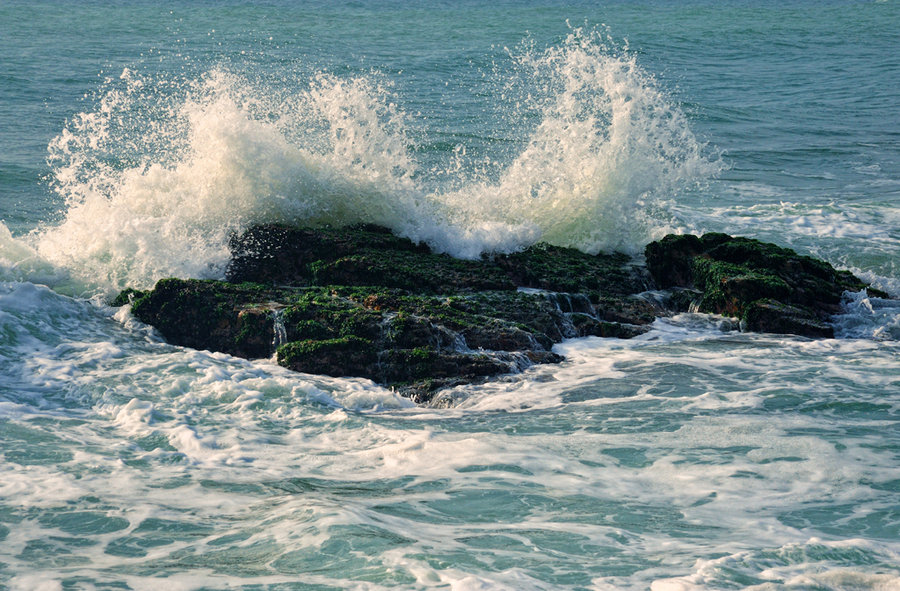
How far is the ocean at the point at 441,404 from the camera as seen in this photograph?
4.14 metres

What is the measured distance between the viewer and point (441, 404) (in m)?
6.36

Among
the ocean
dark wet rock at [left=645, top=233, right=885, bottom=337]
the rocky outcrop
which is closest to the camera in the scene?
the ocean

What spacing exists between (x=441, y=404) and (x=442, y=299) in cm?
170

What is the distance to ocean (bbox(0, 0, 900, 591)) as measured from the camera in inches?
163

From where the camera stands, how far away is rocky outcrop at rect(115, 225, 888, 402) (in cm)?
695

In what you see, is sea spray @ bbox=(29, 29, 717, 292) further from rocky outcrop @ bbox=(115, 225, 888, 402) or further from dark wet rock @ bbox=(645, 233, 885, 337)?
dark wet rock @ bbox=(645, 233, 885, 337)

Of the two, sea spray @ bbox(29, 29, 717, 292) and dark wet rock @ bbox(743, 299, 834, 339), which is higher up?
sea spray @ bbox(29, 29, 717, 292)

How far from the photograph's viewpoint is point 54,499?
4.72 meters

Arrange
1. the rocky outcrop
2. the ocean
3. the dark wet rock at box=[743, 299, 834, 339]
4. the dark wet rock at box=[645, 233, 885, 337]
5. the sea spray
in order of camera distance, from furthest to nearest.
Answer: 1. the sea spray
2. the dark wet rock at box=[645, 233, 885, 337]
3. the dark wet rock at box=[743, 299, 834, 339]
4. the rocky outcrop
5. the ocean

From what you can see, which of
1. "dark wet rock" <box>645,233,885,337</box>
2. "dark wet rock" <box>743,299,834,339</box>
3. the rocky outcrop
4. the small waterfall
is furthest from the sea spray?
"dark wet rock" <box>743,299,834,339</box>

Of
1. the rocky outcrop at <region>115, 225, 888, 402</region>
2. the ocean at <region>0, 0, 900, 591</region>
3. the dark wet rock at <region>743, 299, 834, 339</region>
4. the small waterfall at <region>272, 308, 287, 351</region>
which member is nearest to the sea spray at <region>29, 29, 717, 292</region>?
the ocean at <region>0, 0, 900, 591</region>

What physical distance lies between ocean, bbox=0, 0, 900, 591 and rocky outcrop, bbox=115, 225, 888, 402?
0.23 metres

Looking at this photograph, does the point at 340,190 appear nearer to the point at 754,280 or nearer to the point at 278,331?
the point at 278,331

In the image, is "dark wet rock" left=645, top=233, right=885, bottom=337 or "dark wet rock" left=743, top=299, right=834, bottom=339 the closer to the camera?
"dark wet rock" left=743, top=299, right=834, bottom=339
